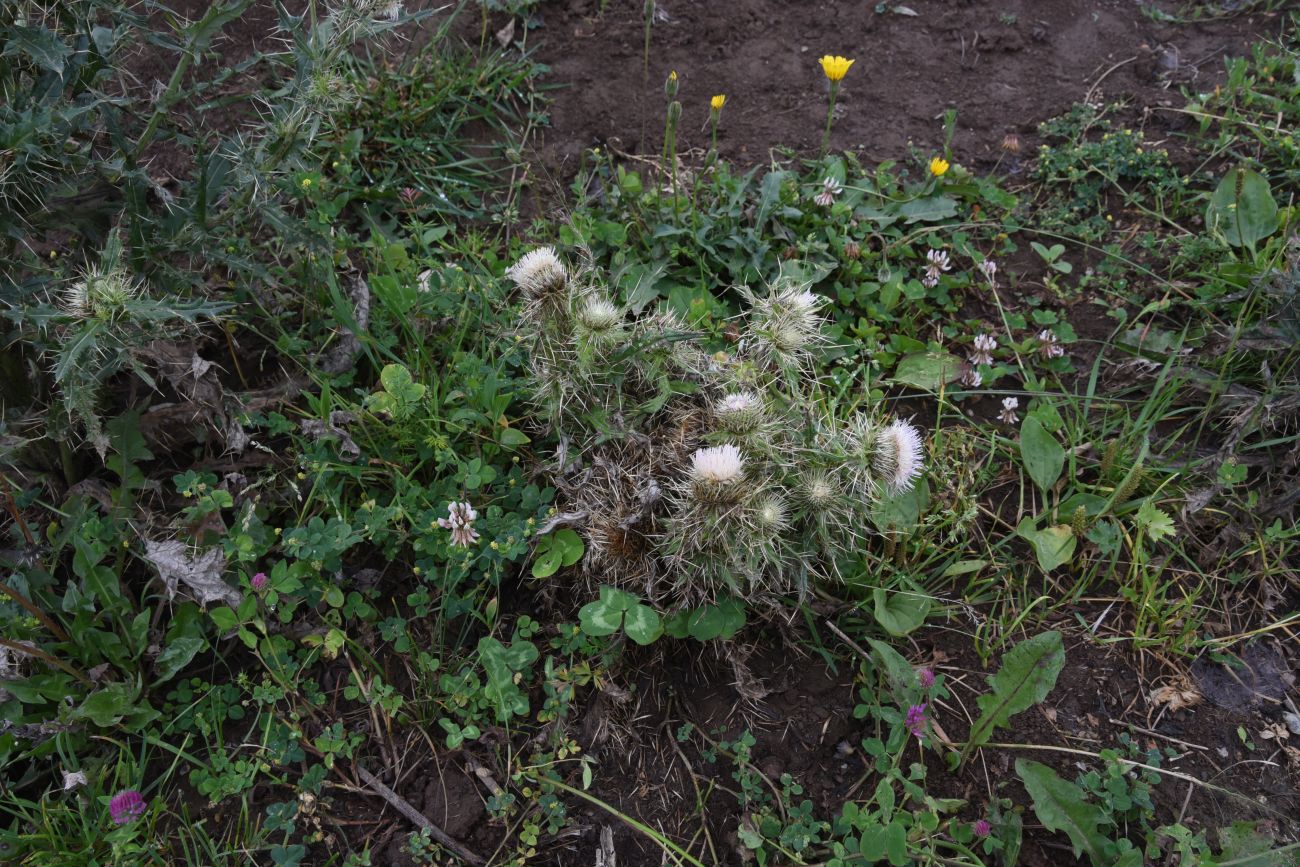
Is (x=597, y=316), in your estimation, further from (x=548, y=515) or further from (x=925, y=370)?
(x=925, y=370)

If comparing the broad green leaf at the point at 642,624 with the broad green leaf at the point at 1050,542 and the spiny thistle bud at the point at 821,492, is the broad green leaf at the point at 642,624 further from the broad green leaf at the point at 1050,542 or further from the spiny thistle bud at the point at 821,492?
the broad green leaf at the point at 1050,542

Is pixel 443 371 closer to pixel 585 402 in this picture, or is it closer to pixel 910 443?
pixel 585 402

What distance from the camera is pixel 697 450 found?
1.91m

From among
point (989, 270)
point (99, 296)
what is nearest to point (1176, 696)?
point (989, 270)

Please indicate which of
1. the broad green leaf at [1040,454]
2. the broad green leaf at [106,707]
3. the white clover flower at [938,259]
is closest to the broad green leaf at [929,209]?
the white clover flower at [938,259]

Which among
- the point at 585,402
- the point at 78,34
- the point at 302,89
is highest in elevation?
the point at 78,34

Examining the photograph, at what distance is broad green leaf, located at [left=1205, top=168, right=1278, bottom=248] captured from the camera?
108 inches

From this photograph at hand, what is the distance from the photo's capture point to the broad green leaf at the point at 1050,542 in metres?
2.24

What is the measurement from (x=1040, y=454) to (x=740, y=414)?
1010mm

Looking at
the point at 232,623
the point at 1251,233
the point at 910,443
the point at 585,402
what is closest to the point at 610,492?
the point at 585,402

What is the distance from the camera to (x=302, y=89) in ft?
7.09

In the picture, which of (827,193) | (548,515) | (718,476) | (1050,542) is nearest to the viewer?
(718,476)

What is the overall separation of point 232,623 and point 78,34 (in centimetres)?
140

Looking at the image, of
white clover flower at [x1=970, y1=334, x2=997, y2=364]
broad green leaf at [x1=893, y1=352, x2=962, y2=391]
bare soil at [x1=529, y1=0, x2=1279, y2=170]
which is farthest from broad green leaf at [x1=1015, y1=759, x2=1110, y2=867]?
bare soil at [x1=529, y1=0, x2=1279, y2=170]
